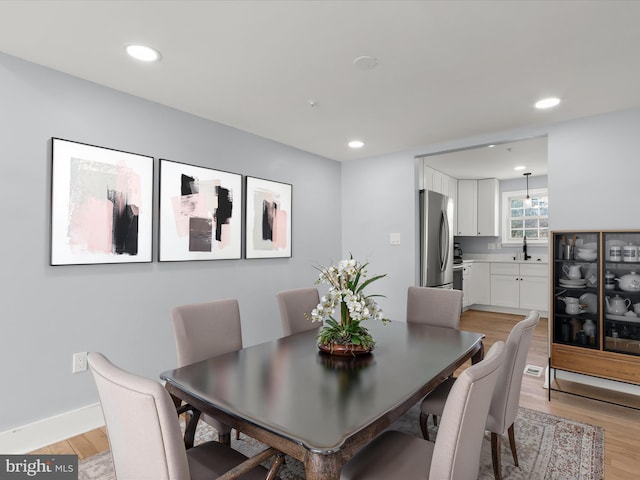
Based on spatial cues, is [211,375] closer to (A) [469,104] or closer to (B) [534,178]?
(A) [469,104]

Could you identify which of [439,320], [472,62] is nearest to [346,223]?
[439,320]

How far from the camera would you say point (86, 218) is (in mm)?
2480

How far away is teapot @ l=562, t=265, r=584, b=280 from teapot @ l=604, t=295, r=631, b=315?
0.26 metres

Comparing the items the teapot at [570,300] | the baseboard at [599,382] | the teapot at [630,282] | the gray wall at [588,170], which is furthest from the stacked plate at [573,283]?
the baseboard at [599,382]

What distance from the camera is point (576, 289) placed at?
313cm

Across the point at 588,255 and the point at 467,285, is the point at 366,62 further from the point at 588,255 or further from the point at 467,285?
the point at 467,285

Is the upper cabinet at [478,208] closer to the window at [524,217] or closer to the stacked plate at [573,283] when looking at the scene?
the window at [524,217]

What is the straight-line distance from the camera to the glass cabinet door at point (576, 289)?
305 centimetres

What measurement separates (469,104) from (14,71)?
309 cm

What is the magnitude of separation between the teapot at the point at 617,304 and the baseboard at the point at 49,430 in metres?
3.98

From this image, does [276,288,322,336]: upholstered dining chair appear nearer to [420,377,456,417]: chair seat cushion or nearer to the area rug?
the area rug

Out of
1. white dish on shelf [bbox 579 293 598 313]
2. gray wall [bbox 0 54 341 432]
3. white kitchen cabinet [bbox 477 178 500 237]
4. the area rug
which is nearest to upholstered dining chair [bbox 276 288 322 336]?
the area rug

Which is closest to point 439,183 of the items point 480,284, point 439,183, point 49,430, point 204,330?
point 439,183

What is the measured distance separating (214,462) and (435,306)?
1.98m
